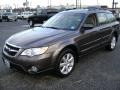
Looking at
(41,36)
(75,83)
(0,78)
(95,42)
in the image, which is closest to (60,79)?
(75,83)

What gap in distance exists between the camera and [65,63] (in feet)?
16.4

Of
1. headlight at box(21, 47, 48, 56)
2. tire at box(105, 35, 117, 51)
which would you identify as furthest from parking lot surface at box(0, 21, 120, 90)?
tire at box(105, 35, 117, 51)

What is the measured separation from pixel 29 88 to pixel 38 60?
25.8 inches

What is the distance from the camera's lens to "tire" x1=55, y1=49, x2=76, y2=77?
15.5 feet

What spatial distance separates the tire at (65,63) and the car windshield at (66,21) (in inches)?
30.9

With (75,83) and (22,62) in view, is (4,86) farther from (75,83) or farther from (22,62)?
(75,83)

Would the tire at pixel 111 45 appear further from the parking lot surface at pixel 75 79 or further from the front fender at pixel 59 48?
the front fender at pixel 59 48

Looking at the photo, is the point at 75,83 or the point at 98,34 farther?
the point at 98,34

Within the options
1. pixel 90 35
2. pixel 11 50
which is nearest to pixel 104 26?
pixel 90 35

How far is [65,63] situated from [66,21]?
1446mm

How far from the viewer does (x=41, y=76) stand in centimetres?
498

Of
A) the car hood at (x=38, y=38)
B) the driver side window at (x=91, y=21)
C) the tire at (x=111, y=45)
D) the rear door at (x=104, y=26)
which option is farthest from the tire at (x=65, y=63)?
the tire at (x=111, y=45)

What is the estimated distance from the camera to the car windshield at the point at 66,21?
5559mm

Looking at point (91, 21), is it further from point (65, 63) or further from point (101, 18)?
point (65, 63)
